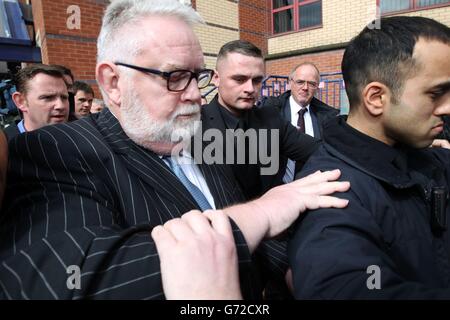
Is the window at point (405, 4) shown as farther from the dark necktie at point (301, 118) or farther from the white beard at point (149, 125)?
the white beard at point (149, 125)

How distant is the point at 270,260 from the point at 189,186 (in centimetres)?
→ 47

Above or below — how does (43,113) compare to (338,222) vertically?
above

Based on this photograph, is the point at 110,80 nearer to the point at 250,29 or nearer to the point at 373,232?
the point at 373,232

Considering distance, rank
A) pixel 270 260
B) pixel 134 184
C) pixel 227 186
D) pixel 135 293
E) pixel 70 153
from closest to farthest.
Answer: pixel 135 293 < pixel 70 153 < pixel 134 184 < pixel 270 260 < pixel 227 186

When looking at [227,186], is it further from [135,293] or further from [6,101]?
[6,101]

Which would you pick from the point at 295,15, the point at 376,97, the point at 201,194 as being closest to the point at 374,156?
the point at 376,97

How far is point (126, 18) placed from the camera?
4.71 ft

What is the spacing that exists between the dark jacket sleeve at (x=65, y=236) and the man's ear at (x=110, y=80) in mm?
418

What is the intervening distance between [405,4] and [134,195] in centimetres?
1095

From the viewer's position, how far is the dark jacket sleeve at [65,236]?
772 mm

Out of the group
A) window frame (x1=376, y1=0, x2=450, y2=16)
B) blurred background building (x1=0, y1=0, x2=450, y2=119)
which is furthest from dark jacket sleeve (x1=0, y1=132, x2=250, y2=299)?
window frame (x1=376, y1=0, x2=450, y2=16)

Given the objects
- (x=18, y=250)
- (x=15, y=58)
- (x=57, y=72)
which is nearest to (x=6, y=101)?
(x=15, y=58)

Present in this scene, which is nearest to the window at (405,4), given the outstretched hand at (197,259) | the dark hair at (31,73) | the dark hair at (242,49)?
the dark hair at (242,49)

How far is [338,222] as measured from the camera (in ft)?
3.34
